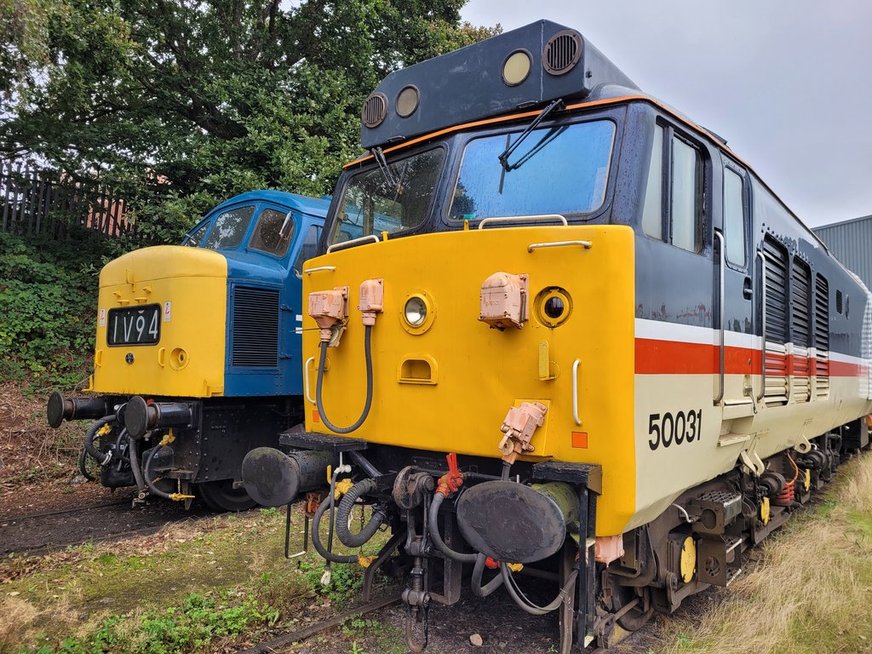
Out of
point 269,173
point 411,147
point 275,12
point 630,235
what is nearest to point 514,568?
point 630,235

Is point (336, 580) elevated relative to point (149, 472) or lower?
lower

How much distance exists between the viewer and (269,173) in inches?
423

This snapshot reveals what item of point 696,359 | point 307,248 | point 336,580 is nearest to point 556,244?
point 696,359

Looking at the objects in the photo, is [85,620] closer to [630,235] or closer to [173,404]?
[173,404]

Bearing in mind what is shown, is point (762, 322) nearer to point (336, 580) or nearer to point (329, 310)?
point (329, 310)

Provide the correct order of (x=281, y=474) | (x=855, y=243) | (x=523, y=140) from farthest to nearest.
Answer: (x=855, y=243) < (x=281, y=474) < (x=523, y=140)

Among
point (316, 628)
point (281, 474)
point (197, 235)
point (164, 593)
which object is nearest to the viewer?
point (281, 474)

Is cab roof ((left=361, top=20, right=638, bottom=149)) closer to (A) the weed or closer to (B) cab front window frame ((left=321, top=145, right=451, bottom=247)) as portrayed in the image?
(B) cab front window frame ((left=321, top=145, right=451, bottom=247))

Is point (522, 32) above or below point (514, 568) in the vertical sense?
above

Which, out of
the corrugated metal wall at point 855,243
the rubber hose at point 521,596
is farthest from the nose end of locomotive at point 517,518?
the corrugated metal wall at point 855,243

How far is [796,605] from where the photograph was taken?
4.16 meters

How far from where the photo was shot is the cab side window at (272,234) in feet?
21.9

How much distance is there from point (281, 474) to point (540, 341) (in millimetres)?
1647

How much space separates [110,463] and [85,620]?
8.57ft
